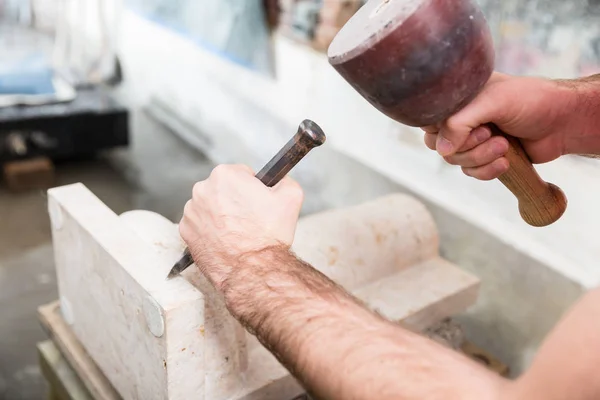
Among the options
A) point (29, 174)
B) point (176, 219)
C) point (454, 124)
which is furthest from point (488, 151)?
point (29, 174)

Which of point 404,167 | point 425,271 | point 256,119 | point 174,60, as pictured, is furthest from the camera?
point 174,60

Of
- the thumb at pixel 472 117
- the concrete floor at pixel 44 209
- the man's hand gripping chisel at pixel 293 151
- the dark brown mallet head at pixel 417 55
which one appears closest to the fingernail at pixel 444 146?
the thumb at pixel 472 117

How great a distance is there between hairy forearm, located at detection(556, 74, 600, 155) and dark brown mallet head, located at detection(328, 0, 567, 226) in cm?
32

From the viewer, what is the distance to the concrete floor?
90.3 inches

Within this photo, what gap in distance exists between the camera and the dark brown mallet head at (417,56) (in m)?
0.88

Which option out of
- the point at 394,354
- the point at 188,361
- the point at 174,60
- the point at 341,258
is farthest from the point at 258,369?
the point at 174,60

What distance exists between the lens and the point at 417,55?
2.95 ft

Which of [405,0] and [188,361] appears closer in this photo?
[405,0]

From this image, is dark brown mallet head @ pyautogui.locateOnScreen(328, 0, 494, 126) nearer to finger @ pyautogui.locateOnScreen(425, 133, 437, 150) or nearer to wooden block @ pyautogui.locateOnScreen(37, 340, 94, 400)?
finger @ pyautogui.locateOnScreen(425, 133, 437, 150)

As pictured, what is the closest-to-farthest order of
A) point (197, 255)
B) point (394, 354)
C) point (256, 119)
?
point (394, 354) < point (197, 255) < point (256, 119)

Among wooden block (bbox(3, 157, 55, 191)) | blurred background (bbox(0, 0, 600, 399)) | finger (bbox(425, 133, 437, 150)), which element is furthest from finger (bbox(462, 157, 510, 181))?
wooden block (bbox(3, 157, 55, 191))

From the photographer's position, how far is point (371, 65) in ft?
3.01

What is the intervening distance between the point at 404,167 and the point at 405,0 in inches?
62.3

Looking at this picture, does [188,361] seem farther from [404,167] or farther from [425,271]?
[404,167]
